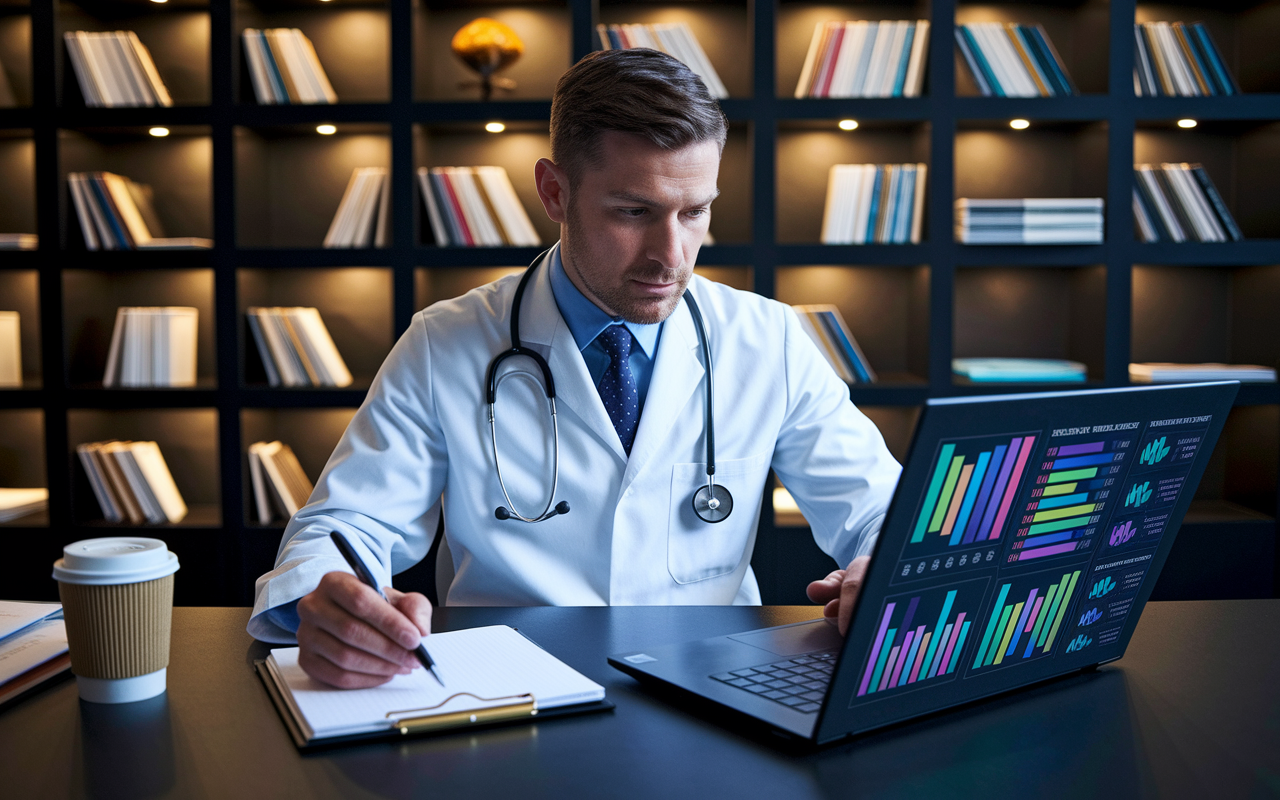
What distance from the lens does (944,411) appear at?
68 centimetres

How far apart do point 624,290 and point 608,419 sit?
199 millimetres

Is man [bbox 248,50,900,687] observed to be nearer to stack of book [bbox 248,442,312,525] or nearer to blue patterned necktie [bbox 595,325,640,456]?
blue patterned necktie [bbox 595,325,640,456]

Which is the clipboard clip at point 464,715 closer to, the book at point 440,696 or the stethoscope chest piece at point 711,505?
the book at point 440,696

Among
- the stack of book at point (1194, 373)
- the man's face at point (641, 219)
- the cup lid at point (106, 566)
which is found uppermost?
the man's face at point (641, 219)

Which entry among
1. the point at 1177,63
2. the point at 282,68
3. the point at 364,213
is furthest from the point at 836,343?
the point at 282,68

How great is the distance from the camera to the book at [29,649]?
2.97ft

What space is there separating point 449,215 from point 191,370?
3.29 ft

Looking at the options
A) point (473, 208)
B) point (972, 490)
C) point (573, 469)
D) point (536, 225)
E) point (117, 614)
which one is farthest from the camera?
point (536, 225)

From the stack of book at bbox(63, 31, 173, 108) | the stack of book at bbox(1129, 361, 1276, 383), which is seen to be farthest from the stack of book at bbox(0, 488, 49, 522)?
the stack of book at bbox(1129, 361, 1276, 383)

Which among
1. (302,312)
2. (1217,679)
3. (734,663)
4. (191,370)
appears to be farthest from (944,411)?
(191,370)

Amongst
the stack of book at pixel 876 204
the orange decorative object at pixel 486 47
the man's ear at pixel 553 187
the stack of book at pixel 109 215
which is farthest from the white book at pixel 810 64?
the stack of book at pixel 109 215

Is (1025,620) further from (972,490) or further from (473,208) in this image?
(473,208)

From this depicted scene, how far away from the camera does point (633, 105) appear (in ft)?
4.60

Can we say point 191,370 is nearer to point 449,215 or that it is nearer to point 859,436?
point 449,215
